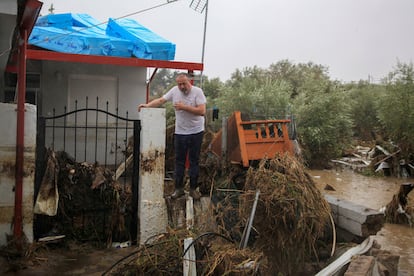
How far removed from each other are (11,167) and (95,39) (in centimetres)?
461

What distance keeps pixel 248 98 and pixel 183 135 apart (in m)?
15.3

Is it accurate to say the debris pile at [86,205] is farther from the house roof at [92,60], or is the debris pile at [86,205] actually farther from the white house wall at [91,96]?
the white house wall at [91,96]

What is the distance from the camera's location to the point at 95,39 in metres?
8.37

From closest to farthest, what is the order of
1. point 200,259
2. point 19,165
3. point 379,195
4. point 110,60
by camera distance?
1. point 200,259
2. point 19,165
3. point 110,60
4. point 379,195

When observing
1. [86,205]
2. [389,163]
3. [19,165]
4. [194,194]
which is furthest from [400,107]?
[19,165]

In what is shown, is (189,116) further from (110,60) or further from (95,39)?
(95,39)

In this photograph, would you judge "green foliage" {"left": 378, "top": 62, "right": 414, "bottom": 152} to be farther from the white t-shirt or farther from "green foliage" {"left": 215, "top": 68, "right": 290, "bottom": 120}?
the white t-shirt

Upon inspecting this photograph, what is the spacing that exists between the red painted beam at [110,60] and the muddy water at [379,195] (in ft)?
13.0

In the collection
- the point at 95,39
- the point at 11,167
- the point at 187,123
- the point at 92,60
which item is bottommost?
the point at 11,167

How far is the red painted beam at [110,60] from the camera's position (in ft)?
24.9

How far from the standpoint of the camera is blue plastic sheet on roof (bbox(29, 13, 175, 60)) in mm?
8047

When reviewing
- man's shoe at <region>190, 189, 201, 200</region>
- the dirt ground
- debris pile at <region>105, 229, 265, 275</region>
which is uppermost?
man's shoe at <region>190, 189, 201, 200</region>

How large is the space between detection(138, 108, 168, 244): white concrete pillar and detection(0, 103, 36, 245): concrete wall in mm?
1334

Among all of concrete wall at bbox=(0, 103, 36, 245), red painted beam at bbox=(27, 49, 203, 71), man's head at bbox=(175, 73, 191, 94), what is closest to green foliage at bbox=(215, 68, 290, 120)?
red painted beam at bbox=(27, 49, 203, 71)
